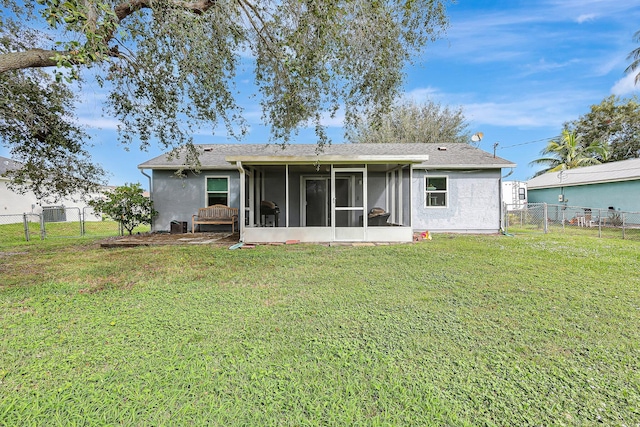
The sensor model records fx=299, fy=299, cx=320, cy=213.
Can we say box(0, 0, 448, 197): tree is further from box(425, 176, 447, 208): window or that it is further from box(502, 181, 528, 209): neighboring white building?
box(502, 181, 528, 209): neighboring white building

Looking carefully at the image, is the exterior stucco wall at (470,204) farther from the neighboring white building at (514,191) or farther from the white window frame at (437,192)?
the neighboring white building at (514,191)

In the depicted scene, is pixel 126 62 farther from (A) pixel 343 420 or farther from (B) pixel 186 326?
(A) pixel 343 420

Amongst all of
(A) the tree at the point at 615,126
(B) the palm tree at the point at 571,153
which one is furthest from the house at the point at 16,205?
(A) the tree at the point at 615,126

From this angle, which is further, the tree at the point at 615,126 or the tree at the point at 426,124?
the tree at the point at 615,126

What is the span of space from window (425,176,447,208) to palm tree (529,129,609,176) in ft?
59.7

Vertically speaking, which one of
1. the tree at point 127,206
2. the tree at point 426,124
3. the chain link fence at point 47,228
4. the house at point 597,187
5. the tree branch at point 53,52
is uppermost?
the tree at point 426,124

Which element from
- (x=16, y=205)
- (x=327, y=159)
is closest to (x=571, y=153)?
(x=327, y=159)

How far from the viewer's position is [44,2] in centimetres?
356

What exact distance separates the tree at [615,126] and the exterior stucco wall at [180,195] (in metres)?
29.6

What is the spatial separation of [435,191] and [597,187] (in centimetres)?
1236

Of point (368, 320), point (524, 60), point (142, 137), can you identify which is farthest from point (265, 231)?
point (524, 60)

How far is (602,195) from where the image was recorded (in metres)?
16.4

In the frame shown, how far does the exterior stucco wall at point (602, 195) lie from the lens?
48.5 feet

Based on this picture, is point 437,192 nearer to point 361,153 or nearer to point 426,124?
point 361,153
